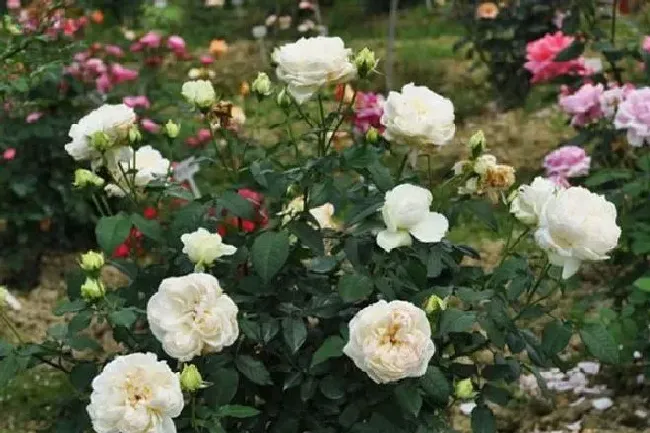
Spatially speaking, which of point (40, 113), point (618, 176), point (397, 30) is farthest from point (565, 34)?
point (397, 30)

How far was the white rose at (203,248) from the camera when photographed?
1.45 m

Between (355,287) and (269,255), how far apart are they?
0.13 metres

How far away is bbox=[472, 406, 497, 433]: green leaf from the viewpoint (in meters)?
1.59

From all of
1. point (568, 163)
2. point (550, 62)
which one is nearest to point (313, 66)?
point (568, 163)

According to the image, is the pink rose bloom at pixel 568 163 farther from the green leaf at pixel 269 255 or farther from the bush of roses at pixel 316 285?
the green leaf at pixel 269 255

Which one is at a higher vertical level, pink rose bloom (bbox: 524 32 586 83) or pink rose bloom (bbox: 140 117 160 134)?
pink rose bloom (bbox: 524 32 586 83)

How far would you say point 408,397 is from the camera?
1.39 meters

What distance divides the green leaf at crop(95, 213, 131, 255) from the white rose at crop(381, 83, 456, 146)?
405 millimetres

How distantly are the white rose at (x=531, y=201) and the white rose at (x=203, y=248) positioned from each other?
15.8 inches

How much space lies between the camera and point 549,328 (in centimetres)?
156

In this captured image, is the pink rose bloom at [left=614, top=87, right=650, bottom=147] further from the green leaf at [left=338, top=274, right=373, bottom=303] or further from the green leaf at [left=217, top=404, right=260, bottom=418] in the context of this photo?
the green leaf at [left=217, top=404, right=260, bottom=418]

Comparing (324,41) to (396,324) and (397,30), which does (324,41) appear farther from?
(397,30)

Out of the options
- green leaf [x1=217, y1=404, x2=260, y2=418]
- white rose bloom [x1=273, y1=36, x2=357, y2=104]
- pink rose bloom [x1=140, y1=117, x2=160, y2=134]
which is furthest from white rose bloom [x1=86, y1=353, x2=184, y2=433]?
pink rose bloom [x1=140, y1=117, x2=160, y2=134]

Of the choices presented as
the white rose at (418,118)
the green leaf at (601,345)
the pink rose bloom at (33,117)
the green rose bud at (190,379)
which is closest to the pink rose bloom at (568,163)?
the green leaf at (601,345)
